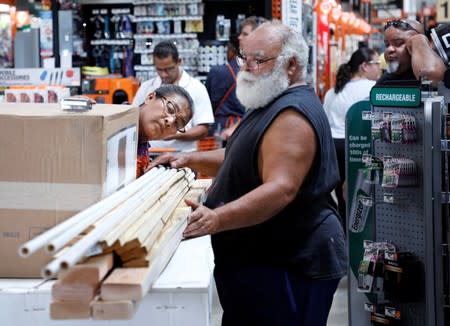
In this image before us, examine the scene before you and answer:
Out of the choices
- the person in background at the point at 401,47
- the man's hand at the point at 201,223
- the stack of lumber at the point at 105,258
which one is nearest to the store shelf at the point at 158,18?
the person in background at the point at 401,47

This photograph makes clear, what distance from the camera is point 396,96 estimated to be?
15.4 ft

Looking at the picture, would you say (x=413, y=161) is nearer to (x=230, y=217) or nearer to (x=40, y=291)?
(x=230, y=217)

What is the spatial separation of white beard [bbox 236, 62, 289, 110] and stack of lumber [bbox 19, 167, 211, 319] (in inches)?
42.9

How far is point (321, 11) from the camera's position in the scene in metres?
13.4

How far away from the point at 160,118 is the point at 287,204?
28.3 inches

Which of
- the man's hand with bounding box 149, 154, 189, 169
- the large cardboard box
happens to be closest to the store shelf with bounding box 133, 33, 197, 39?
the man's hand with bounding box 149, 154, 189, 169

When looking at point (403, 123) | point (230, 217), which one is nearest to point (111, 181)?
point (230, 217)

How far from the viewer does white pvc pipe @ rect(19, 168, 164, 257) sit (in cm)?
180

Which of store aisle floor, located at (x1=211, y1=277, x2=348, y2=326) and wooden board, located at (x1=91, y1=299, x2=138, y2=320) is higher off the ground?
wooden board, located at (x1=91, y1=299, x2=138, y2=320)

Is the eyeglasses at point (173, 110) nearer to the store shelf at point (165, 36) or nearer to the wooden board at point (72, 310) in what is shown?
the wooden board at point (72, 310)

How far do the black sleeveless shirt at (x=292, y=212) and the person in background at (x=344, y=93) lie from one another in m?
3.80

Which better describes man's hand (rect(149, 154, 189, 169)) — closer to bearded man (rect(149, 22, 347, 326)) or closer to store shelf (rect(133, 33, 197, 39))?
bearded man (rect(149, 22, 347, 326))

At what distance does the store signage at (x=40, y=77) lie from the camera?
7.30 metres

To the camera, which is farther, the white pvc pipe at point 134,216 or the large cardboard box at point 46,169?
the large cardboard box at point 46,169
